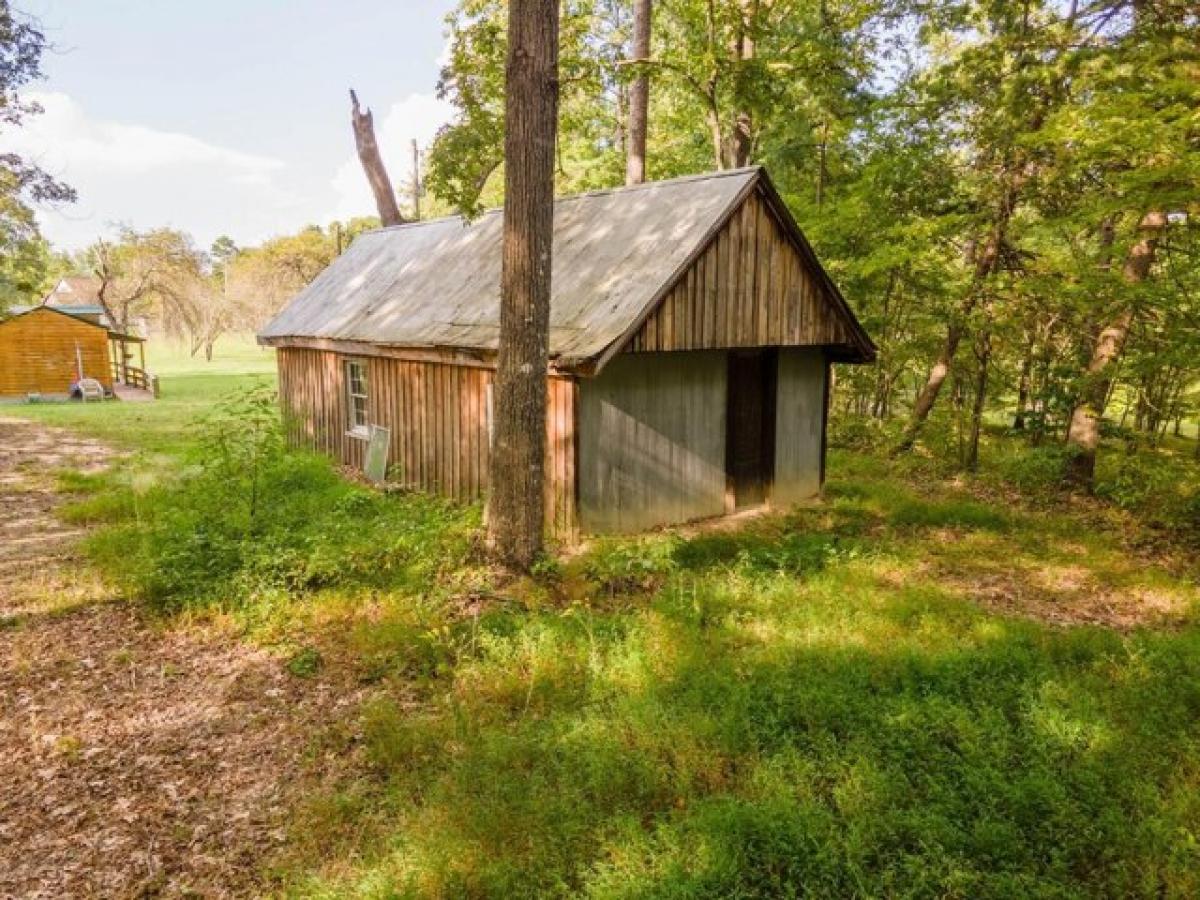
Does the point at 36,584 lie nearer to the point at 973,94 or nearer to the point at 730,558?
the point at 730,558

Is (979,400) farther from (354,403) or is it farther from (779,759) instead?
(354,403)

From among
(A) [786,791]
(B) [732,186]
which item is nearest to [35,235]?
(B) [732,186]

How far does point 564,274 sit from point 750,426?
3.79 meters

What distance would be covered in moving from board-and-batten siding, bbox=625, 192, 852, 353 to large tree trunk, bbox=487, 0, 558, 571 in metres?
1.94

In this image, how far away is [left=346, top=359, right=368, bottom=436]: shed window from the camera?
14211 mm

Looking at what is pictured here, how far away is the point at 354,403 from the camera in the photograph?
1441 centimetres

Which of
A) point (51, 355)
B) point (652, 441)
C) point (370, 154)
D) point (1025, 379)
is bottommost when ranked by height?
point (652, 441)

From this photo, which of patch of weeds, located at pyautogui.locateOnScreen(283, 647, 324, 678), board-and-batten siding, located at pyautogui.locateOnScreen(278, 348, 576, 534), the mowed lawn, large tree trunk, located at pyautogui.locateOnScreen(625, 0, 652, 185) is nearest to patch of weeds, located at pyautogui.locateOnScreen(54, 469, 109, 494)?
the mowed lawn

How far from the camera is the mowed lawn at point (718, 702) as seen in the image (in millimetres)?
3748

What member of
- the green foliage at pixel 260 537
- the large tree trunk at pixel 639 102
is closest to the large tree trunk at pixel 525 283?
the green foliage at pixel 260 537

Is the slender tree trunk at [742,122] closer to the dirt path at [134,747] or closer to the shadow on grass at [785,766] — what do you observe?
the shadow on grass at [785,766]

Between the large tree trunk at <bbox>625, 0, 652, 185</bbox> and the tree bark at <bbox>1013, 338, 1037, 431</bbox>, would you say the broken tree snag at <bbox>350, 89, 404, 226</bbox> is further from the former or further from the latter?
the tree bark at <bbox>1013, 338, 1037, 431</bbox>

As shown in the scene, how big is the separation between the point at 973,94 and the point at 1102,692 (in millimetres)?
11784

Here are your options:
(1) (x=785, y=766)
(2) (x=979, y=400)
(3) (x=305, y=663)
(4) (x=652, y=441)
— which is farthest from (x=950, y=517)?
(3) (x=305, y=663)
